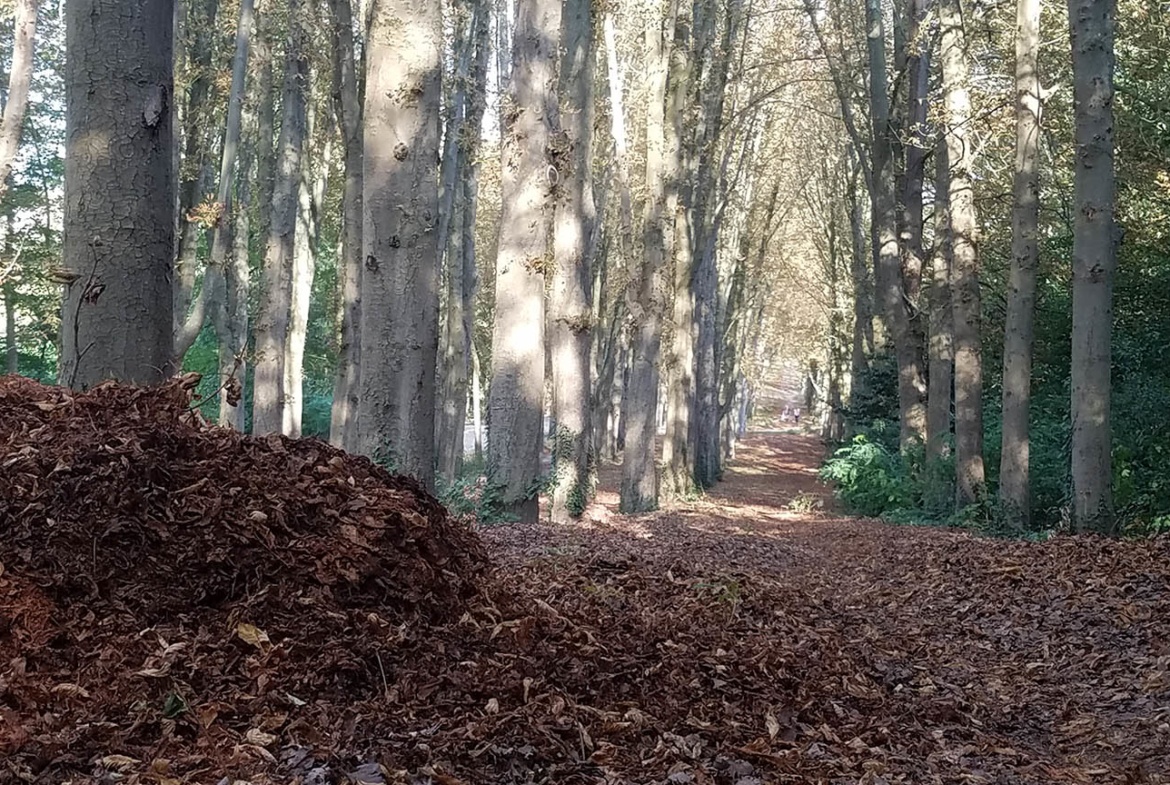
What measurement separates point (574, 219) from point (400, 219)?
340 inches

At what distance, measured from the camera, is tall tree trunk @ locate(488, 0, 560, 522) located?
39.6 ft

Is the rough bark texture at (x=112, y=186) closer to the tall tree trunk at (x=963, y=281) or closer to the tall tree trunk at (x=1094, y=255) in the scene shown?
the tall tree trunk at (x=1094, y=255)

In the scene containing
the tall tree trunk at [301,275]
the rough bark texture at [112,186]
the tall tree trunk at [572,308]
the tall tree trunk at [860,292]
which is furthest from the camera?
the tall tree trunk at [860,292]

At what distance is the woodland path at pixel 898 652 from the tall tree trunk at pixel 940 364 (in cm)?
567

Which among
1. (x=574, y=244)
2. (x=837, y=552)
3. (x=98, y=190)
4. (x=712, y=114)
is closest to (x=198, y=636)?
(x=98, y=190)

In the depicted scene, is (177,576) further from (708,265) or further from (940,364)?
(708,265)

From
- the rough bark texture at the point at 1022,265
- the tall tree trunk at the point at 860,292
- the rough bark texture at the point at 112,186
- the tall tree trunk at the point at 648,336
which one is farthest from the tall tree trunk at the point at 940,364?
the rough bark texture at the point at 112,186

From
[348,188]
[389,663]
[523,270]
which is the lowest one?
[389,663]

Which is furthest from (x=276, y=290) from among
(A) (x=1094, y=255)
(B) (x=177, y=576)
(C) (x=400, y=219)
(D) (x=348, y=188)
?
(B) (x=177, y=576)

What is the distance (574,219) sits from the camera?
15305 mm

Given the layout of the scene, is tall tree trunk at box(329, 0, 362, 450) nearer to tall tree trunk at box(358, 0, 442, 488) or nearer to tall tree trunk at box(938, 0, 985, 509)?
tall tree trunk at box(358, 0, 442, 488)

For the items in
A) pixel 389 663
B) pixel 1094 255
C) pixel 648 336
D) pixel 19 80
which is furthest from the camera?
pixel 648 336

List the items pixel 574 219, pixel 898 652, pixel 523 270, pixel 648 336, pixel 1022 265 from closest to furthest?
pixel 898 652, pixel 523 270, pixel 1022 265, pixel 574 219, pixel 648 336

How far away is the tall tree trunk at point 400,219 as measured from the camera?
22.3 ft
